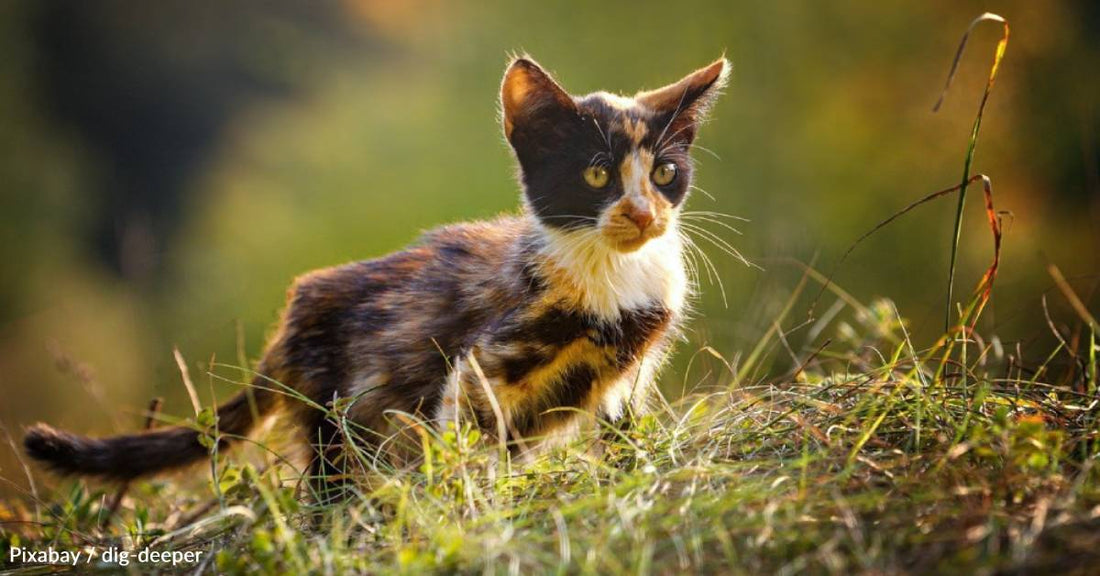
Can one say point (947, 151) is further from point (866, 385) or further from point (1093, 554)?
point (1093, 554)

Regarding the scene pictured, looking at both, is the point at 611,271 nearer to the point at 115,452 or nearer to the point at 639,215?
the point at 639,215

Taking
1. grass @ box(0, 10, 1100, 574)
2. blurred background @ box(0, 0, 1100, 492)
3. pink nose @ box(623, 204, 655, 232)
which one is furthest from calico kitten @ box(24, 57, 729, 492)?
blurred background @ box(0, 0, 1100, 492)

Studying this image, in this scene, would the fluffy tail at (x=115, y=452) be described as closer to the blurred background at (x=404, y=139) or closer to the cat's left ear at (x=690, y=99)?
the cat's left ear at (x=690, y=99)

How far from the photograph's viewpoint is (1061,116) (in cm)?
762

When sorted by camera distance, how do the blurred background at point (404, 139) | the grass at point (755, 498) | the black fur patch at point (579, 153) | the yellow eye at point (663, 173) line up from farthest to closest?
the blurred background at point (404, 139), the yellow eye at point (663, 173), the black fur patch at point (579, 153), the grass at point (755, 498)

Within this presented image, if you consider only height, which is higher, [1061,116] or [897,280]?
[1061,116]

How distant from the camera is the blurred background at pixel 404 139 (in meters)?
7.47

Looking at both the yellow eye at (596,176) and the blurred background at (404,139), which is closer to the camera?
the yellow eye at (596,176)

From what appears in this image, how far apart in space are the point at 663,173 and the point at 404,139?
7.27 metres

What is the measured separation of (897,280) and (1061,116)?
6.00 feet

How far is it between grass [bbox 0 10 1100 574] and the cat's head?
57 centimetres

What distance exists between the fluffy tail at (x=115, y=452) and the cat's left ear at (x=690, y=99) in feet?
5.27

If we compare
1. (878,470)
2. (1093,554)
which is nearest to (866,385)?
(878,470)

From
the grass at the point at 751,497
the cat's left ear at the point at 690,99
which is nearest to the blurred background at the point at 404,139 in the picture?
the cat's left ear at the point at 690,99
